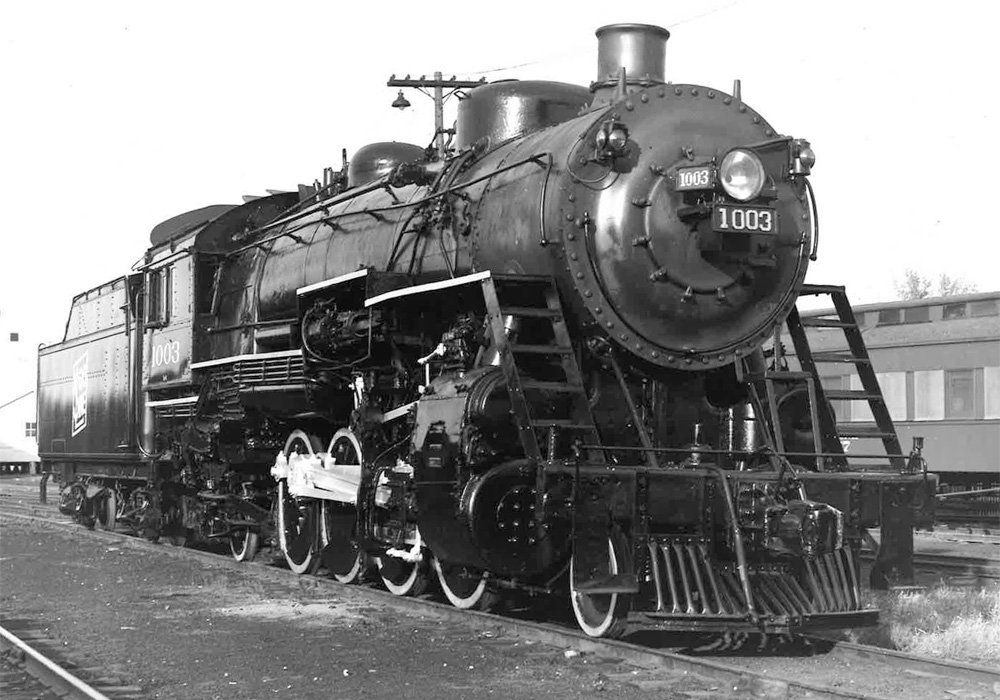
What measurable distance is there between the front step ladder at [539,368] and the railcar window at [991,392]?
10.6 meters

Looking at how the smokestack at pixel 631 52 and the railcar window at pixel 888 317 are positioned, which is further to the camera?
the railcar window at pixel 888 317

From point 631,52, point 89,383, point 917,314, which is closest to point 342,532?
point 631,52

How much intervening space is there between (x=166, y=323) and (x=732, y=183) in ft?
25.4

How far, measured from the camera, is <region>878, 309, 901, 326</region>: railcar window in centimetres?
Result: 1886

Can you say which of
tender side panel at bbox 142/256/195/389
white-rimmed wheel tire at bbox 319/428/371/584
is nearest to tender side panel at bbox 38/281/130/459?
tender side panel at bbox 142/256/195/389

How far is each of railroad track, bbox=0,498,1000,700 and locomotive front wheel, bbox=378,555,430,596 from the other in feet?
1.54

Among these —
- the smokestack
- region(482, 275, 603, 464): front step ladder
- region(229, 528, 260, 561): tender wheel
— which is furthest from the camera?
region(229, 528, 260, 561): tender wheel

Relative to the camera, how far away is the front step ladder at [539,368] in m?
7.40

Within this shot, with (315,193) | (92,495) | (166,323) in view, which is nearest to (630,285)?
(315,193)

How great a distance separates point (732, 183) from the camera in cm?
779

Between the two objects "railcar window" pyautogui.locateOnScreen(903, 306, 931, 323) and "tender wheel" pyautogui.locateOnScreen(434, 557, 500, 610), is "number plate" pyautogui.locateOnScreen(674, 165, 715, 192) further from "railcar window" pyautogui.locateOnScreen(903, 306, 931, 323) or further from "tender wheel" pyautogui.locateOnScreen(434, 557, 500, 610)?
"railcar window" pyautogui.locateOnScreen(903, 306, 931, 323)

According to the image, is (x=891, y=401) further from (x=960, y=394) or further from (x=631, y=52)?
(x=631, y=52)

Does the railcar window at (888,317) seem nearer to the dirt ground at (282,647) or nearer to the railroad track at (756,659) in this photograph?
the dirt ground at (282,647)

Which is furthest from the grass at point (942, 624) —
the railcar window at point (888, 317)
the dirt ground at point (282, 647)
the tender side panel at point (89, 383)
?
the railcar window at point (888, 317)
